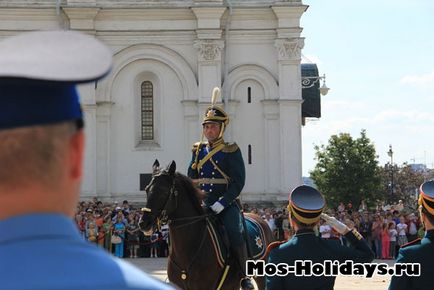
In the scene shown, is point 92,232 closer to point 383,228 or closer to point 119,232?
point 119,232

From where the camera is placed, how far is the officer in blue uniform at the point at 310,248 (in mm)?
6531

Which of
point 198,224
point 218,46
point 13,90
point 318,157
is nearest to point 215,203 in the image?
point 198,224

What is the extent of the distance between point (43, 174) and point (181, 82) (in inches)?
1607

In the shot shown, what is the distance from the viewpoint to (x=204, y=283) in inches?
447

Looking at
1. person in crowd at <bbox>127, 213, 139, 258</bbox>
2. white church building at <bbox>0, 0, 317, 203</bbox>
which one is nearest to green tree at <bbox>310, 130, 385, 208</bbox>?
white church building at <bbox>0, 0, 317, 203</bbox>

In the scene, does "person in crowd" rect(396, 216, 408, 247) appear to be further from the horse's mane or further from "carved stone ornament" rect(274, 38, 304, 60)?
the horse's mane

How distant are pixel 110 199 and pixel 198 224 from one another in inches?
1242

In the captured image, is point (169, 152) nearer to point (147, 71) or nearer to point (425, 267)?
point (147, 71)

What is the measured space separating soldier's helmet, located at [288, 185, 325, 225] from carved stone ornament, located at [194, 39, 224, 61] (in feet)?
118

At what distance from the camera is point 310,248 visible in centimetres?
652

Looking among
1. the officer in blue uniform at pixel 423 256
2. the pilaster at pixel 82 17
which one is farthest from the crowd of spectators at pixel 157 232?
the officer in blue uniform at pixel 423 256

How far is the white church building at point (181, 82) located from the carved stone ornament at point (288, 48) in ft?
0.15

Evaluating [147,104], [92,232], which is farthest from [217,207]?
[147,104]

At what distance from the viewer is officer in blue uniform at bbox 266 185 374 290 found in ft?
21.4
